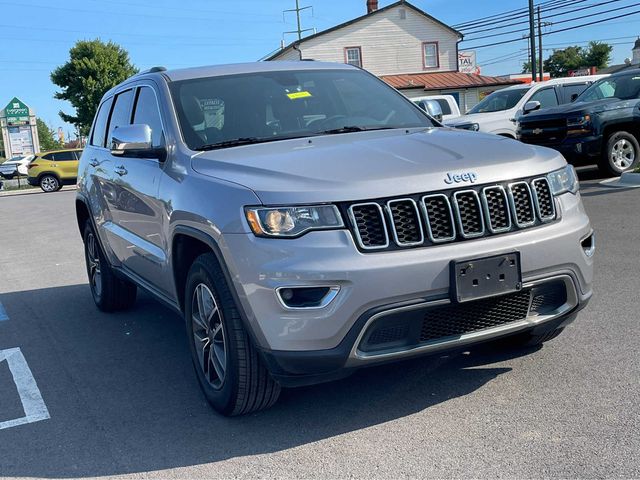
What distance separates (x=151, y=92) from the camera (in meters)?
4.93

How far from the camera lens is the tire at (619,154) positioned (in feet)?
41.8

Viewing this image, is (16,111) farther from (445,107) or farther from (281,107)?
(281,107)

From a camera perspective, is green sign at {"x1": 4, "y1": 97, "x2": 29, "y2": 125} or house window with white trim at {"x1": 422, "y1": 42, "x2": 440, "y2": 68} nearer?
green sign at {"x1": 4, "y1": 97, "x2": 29, "y2": 125}

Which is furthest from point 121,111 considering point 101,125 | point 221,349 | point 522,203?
point 522,203

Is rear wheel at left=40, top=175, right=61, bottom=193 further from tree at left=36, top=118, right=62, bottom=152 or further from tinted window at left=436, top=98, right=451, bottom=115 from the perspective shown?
tree at left=36, top=118, right=62, bottom=152

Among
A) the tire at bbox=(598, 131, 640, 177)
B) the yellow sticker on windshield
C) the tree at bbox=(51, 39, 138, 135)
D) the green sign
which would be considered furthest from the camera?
the tree at bbox=(51, 39, 138, 135)

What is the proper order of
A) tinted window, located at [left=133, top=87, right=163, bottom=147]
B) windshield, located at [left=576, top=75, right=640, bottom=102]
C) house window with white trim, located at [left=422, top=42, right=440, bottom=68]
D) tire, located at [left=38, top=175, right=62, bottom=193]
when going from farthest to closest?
house window with white trim, located at [left=422, top=42, right=440, bottom=68] → tire, located at [left=38, top=175, right=62, bottom=193] → windshield, located at [left=576, top=75, right=640, bottom=102] → tinted window, located at [left=133, top=87, right=163, bottom=147]

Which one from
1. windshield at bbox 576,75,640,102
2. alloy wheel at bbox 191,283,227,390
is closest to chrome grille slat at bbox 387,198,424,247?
alloy wheel at bbox 191,283,227,390

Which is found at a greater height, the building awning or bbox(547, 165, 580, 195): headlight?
the building awning

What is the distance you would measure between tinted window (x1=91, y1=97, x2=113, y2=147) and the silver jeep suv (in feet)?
6.43

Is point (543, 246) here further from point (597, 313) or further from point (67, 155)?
point (67, 155)

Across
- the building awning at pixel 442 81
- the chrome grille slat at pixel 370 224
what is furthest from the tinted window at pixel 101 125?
the building awning at pixel 442 81

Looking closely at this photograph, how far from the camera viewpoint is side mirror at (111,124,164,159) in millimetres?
4246

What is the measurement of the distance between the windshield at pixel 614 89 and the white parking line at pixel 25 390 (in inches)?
448
